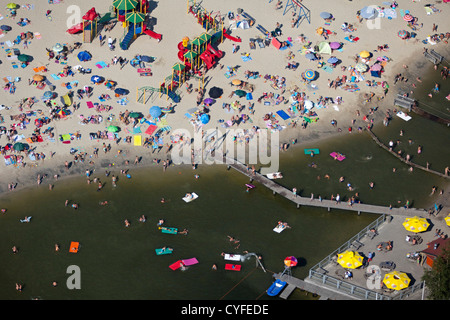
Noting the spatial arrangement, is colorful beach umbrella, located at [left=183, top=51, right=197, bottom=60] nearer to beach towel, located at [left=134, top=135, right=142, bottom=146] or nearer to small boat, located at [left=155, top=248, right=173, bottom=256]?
beach towel, located at [left=134, top=135, right=142, bottom=146]

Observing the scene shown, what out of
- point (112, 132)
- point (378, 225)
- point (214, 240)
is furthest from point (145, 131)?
point (378, 225)

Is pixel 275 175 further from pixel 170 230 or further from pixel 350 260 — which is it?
pixel 350 260

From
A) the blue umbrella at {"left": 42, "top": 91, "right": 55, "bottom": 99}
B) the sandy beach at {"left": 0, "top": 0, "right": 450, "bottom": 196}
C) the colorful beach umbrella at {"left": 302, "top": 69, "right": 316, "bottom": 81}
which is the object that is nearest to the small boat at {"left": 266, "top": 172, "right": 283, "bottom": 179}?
the sandy beach at {"left": 0, "top": 0, "right": 450, "bottom": 196}

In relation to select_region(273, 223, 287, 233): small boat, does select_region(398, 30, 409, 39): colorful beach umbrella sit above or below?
above

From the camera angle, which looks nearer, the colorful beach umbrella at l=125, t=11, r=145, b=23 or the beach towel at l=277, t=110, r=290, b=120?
the beach towel at l=277, t=110, r=290, b=120

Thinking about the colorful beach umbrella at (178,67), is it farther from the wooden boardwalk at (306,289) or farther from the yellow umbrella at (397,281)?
the yellow umbrella at (397,281)

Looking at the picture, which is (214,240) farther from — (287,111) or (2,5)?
(2,5)

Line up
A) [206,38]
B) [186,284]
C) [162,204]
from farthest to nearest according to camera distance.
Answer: [206,38], [162,204], [186,284]
